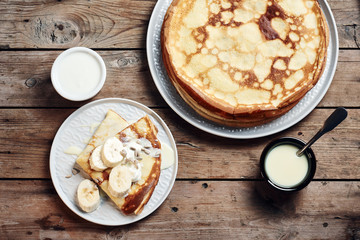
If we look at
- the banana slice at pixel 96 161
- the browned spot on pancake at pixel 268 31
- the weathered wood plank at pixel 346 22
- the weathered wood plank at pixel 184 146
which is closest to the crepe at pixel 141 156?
the banana slice at pixel 96 161

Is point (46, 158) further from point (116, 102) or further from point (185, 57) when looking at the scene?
point (185, 57)

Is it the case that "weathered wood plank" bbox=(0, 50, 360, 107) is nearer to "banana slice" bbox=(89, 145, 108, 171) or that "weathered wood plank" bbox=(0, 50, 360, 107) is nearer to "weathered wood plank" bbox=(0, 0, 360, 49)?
"weathered wood plank" bbox=(0, 0, 360, 49)

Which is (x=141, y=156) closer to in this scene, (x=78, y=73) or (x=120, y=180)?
(x=120, y=180)

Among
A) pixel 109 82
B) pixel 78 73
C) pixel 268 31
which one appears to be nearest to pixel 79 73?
pixel 78 73

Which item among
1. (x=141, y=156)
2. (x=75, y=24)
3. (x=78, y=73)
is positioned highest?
(x=75, y=24)

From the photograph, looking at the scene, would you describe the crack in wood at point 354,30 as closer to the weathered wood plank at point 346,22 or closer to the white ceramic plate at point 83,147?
the weathered wood plank at point 346,22

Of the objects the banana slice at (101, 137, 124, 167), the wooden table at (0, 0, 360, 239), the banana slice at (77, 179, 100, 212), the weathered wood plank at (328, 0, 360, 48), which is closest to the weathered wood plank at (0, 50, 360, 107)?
the wooden table at (0, 0, 360, 239)
